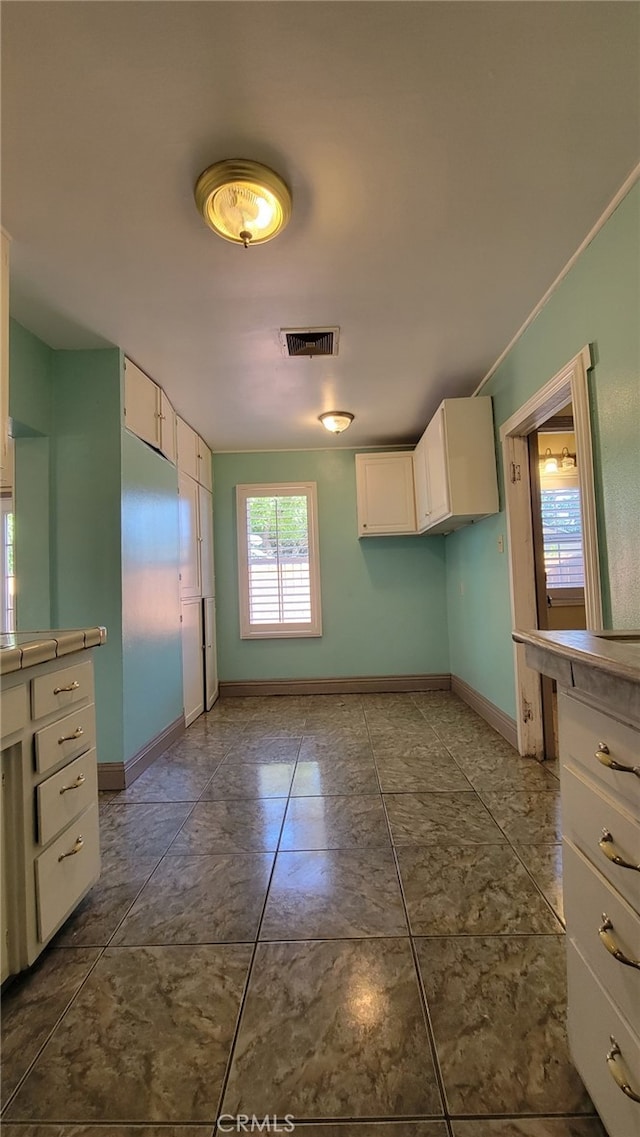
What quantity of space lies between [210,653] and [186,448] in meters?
1.89

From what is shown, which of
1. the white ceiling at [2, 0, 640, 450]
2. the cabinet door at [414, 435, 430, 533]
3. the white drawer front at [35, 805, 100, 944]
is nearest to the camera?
the white ceiling at [2, 0, 640, 450]

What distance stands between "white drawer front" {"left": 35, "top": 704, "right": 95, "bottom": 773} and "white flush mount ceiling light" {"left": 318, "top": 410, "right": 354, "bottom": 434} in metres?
2.86

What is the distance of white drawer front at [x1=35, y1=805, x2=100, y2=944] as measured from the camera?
1.36 m

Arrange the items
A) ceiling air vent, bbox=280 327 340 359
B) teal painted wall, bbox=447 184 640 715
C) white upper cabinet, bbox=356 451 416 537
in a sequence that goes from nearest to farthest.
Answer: teal painted wall, bbox=447 184 640 715
ceiling air vent, bbox=280 327 340 359
white upper cabinet, bbox=356 451 416 537

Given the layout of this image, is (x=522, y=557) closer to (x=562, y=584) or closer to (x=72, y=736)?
(x=562, y=584)

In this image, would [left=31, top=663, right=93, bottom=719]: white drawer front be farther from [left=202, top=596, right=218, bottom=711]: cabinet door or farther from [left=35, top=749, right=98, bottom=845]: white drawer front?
[left=202, top=596, right=218, bottom=711]: cabinet door

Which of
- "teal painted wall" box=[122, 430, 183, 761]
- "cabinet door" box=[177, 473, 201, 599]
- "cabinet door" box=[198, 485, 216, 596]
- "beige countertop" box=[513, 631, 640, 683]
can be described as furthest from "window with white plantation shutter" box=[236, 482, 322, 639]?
"beige countertop" box=[513, 631, 640, 683]

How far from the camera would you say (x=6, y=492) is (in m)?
4.41

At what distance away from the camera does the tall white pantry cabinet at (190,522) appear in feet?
9.87

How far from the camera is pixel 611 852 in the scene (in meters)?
0.81

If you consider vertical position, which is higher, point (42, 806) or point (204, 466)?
point (204, 466)

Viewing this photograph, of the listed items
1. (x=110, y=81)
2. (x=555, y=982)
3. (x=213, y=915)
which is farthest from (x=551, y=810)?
(x=110, y=81)

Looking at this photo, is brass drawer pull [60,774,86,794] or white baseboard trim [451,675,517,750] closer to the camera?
brass drawer pull [60,774,86,794]

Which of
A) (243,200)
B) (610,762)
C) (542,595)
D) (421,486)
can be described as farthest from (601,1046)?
(421,486)
